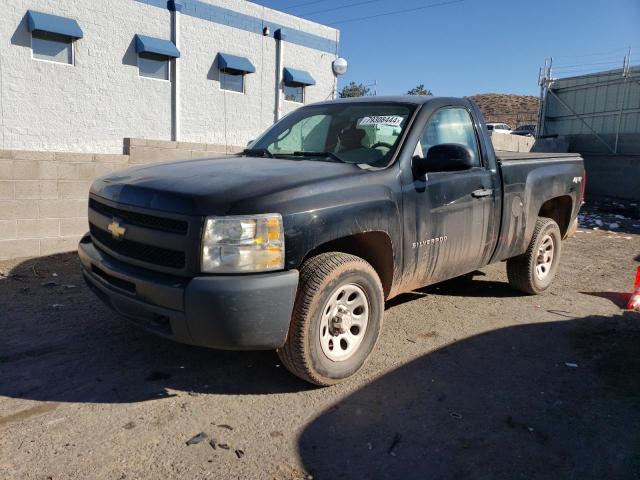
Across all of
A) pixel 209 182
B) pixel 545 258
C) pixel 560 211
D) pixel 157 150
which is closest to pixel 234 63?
pixel 157 150

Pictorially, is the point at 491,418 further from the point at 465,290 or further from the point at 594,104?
the point at 594,104

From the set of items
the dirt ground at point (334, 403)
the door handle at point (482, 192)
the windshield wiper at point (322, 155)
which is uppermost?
the windshield wiper at point (322, 155)

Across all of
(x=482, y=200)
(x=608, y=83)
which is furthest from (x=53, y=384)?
(x=608, y=83)

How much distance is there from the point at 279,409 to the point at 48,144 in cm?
1222

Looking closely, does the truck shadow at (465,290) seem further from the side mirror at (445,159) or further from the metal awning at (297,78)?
the metal awning at (297,78)

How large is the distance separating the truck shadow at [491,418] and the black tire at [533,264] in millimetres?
1327

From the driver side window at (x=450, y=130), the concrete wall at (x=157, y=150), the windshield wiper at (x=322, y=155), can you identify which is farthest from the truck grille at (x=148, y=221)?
the concrete wall at (x=157, y=150)

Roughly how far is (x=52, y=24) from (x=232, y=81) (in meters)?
5.86

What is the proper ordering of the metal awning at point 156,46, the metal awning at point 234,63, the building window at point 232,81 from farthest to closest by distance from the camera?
the building window at point 232,81
the metal awning at point 234,63
the metal awning at point 156,46

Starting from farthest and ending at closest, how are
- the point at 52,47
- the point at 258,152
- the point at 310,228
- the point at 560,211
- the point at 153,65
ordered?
the point at 153,65 → the point at 52,47 → the point at 560,211 → the point at 258,152 → the point at 310,228

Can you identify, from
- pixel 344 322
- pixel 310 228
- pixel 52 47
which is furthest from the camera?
pixel 52 47

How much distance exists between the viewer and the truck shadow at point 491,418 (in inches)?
105

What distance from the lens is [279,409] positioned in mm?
3176

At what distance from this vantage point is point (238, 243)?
9.47 ft
